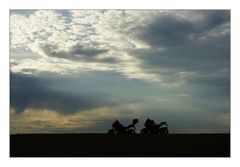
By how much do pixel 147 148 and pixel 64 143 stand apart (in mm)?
2433

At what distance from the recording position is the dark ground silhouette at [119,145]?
15484 mm

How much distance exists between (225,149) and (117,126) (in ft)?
10.7

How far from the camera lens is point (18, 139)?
54.4 feet

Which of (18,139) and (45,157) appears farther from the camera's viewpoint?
(18,139)

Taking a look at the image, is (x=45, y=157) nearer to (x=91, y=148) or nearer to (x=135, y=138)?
(x=91, y=148)

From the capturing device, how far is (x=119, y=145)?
52.3ft

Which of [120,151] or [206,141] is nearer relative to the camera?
[120,151]

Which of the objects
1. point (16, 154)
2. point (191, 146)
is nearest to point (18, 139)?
point (16, 154)

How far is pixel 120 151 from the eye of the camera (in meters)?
15.5

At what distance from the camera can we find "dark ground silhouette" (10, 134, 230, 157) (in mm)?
15484

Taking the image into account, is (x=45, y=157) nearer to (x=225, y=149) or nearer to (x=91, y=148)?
(x=91, y=148)
